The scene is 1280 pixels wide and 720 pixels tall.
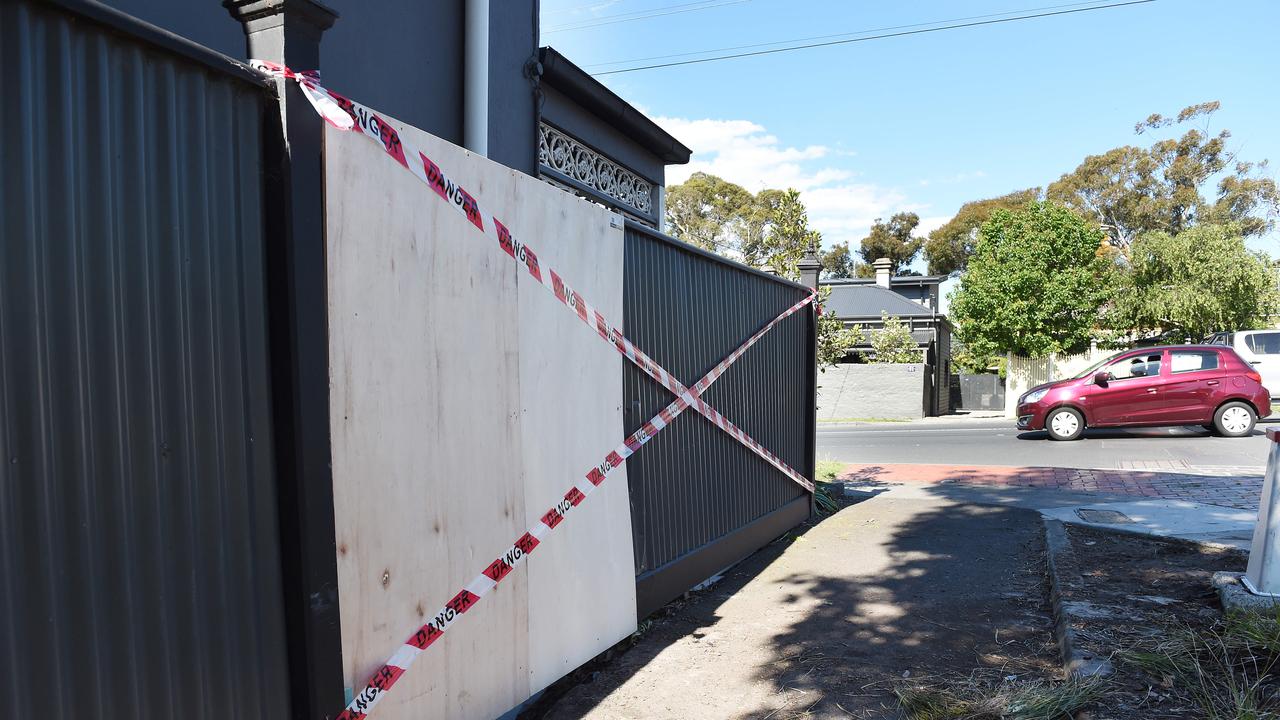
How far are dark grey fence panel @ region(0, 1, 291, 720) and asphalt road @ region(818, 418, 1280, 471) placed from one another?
1197 centimetres

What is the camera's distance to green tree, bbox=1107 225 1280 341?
26.8 metres

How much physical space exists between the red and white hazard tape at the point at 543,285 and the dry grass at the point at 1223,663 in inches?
97.0

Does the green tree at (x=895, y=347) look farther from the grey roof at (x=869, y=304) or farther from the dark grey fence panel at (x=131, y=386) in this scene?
the dark grey fence panel at (x=131, y=386)

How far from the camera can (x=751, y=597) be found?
221 inches

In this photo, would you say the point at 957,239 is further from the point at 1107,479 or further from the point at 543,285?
the point at 543,285

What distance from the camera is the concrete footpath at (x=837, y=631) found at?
3932mm

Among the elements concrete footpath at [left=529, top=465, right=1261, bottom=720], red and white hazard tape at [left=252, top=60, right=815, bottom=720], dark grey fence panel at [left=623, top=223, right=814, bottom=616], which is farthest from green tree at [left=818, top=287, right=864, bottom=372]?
red and white hazard tape at [left=252, top=60, right=815, bottom=720]

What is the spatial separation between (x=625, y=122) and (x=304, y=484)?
20.3 feet

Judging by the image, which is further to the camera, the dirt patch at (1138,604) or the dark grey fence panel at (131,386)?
the dirt patch at (1138,604)

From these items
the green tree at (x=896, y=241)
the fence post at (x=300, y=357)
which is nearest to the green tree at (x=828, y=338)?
the fence post at (x=300, y=357)

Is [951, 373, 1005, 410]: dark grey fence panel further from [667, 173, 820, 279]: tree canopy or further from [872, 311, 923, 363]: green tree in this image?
[667, 173, 820, 279]: tree canopy

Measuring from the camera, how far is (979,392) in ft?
96.1

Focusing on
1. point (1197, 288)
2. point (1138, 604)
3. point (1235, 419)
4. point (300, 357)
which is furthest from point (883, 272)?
point (300, 357)

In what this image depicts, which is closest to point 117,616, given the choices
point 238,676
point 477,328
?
point 238,676
